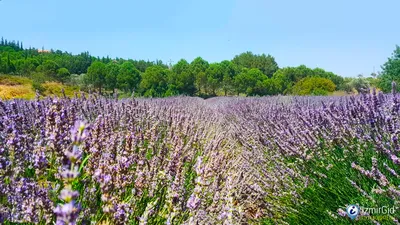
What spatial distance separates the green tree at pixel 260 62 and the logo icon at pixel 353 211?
6923cm

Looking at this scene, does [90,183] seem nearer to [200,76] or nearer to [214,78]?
[200,76]

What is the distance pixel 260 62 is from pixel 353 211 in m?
72.3

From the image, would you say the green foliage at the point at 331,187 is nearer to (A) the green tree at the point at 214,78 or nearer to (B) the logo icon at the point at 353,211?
(B) the logo icon at the point at 353,211

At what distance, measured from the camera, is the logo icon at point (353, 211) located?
176cm

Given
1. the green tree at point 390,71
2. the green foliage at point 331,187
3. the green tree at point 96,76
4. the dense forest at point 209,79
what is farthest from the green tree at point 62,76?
the green foliage at point 331,187

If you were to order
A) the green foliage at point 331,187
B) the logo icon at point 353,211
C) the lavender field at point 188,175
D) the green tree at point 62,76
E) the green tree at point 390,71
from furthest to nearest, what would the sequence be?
the green tree at point 62,76 → the green tree at point 390,71 → the green foliage at point 331,187 → the logo icon at point 353,211 → the lavender field at point 188,175

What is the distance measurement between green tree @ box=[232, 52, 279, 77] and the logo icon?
69227 millimetres

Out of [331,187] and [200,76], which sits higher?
[200,76]

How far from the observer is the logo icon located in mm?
1758

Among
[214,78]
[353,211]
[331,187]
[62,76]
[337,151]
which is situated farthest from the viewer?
[62,76]

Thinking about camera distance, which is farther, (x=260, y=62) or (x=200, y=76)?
(x=260, y=62)

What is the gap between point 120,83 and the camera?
56.2 m

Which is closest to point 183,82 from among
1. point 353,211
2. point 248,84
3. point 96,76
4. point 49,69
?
point 248,84

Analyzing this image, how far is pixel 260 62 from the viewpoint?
2837 inches
